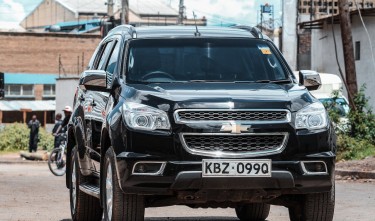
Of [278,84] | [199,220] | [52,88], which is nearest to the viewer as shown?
[278,84]

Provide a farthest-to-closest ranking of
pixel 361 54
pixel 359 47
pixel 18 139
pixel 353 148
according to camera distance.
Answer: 1. pixel 18 139
2. pixel 359 47
3. pixel 361 54
4. pixel 353 148

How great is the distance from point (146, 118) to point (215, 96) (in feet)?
2.08

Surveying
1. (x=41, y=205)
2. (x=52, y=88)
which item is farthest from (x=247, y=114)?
(x=52, y=88)

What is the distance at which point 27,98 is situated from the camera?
104m

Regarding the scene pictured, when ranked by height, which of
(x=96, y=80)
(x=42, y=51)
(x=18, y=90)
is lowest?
(x=18, y=90)

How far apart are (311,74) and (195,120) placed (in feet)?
6.01

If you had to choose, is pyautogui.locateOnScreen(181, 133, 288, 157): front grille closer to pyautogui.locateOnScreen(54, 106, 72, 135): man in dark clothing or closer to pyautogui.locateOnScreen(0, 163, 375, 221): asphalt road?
pyautogui.locateOnScreen(0, 163, 375, 221): asphalt road

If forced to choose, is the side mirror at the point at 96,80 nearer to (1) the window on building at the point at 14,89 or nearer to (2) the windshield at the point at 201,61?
(2) the windshield at the point at 201,61

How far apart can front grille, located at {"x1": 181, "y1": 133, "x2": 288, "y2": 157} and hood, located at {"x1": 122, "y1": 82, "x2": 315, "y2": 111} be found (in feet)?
0.88

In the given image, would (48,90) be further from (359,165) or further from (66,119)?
(359,165)

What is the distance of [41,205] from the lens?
15930 millimetres

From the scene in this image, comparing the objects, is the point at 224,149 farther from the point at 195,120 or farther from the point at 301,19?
the point at 301,19

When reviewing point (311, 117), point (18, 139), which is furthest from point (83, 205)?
point (18, 139)

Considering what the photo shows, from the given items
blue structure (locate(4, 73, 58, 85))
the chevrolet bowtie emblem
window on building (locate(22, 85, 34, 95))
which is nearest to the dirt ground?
the chevrolet bowtie emblem
